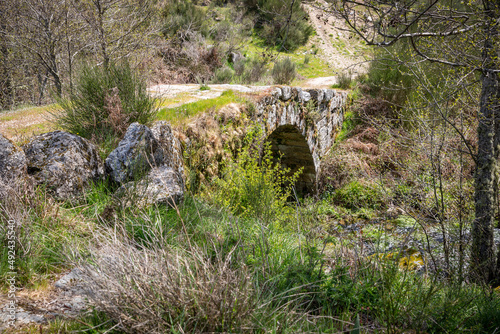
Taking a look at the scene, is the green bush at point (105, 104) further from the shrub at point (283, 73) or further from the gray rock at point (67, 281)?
the shrub at point (283, 73)

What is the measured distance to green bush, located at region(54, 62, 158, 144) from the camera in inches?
145

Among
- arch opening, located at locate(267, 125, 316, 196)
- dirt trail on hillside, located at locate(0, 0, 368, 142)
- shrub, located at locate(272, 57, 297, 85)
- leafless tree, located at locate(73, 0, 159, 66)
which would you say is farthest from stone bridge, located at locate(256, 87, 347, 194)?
leafless tree, located at locate(73, 0, 159, 66)

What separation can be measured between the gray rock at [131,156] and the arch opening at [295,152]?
5.12 meters

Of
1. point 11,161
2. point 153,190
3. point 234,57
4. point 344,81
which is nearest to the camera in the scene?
point 11,161

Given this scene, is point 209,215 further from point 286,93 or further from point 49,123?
point 286,93

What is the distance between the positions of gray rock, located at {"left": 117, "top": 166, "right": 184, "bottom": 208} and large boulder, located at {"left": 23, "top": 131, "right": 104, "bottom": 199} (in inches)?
16.9

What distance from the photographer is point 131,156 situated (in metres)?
3.02

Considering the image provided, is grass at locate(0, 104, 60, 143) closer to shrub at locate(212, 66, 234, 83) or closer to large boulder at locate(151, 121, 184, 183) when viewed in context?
large boulder at locate(151, 121, 184, 183)

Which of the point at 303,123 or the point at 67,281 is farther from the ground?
the point at 303,123

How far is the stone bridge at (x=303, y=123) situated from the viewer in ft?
21.8

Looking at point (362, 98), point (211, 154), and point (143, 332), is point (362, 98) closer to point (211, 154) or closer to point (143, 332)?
point (211, 154)

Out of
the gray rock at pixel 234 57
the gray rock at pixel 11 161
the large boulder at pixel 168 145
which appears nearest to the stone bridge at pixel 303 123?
the large boulder at pixel 168 145

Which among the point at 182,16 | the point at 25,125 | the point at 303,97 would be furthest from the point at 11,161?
the point at 182,16

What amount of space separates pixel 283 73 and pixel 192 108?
371 inches
